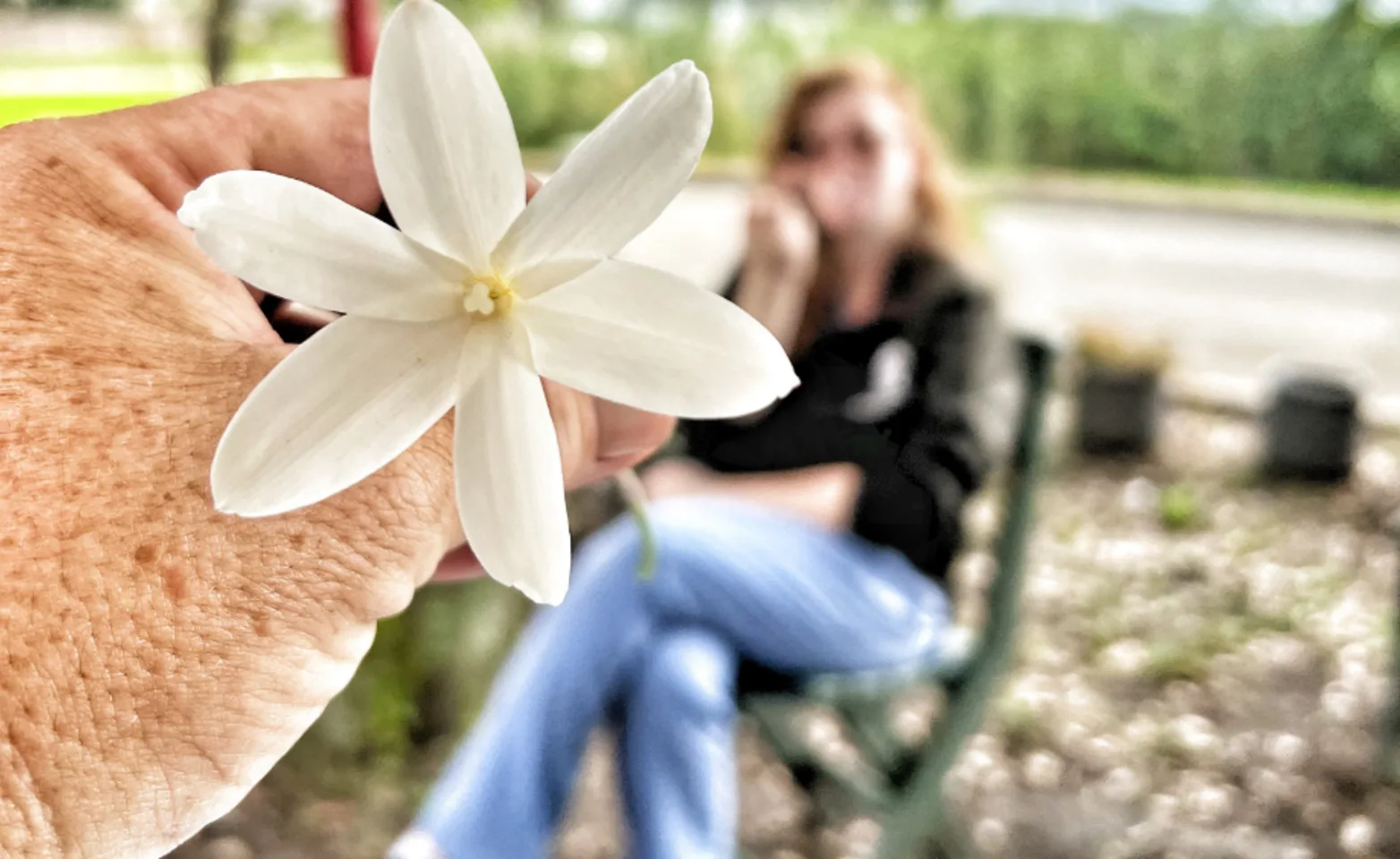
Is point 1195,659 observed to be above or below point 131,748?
below

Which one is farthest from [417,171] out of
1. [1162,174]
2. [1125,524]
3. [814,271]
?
[1162,174]

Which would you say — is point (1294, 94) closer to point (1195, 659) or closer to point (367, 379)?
point (1195, 659)

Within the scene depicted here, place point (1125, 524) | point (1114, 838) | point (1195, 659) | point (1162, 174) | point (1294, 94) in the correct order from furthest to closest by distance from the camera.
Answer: point (1162, 174) → point (1294, 94) → point (1125, 524) → point (1195, 659) → point (1114, 838)

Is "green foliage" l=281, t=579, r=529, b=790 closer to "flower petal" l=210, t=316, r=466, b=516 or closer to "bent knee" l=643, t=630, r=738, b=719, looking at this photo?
"bent knee" l=643, t=630, r=738, b=719

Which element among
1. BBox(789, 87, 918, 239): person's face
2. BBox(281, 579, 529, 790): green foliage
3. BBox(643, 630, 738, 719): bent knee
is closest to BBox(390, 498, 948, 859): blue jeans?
BBox(643, 630, 738, 719): bent knee

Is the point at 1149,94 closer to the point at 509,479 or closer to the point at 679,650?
the point at 679,650

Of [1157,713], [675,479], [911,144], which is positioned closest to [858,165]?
[911,144]
